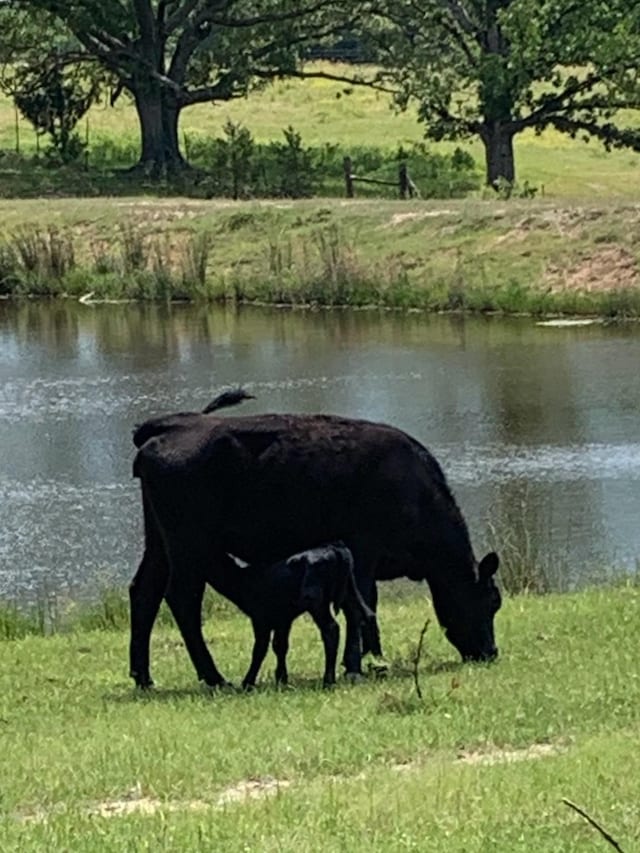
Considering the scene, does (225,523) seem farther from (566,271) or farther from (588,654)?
(566,271)

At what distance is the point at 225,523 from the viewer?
11.0 meters

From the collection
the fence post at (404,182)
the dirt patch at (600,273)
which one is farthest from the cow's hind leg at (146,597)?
the fence post at (404,182)

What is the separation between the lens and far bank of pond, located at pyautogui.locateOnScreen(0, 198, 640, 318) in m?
37.9

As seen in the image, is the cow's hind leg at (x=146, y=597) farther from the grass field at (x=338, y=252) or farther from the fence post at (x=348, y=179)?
the fence post at (x=348, y=179)

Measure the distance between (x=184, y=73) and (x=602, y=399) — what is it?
30.3 m

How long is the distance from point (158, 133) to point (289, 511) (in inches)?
1770

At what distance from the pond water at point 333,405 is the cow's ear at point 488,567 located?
4520 millimetres

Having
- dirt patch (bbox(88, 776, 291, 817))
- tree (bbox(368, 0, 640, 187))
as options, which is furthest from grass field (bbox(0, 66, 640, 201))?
dirt patch (bbox(88, 776, 291, 817))

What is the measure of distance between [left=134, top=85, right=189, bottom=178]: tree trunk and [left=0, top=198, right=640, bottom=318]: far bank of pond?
8.47 m

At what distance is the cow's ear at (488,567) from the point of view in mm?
11578

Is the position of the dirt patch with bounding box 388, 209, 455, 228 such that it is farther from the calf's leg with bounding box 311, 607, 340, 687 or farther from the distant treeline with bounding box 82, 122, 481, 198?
the calf's leg with bounding box 311, 607, 340, 687

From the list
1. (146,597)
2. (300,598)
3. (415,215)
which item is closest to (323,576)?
(300,598)

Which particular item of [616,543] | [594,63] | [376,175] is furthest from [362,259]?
[616,543]

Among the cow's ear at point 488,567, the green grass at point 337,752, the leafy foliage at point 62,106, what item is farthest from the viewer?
the leafy foliage at point 62,106
